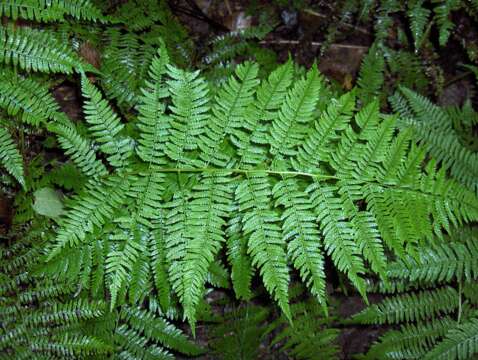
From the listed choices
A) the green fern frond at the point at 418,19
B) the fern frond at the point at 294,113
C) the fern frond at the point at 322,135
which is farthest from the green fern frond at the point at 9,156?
the green fern frond at the point at 418,19

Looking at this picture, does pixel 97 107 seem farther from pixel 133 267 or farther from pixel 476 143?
pixel 476 143

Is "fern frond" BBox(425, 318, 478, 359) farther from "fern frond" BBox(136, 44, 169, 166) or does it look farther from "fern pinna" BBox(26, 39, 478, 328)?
"fern frond" BBox(136, 44, 169, 166)

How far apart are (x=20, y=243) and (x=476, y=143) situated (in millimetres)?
4351

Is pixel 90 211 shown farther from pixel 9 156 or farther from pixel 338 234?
pixel 338 234

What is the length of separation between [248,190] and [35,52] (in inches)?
68.2

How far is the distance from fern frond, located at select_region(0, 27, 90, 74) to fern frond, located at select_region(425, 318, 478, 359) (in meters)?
3.60

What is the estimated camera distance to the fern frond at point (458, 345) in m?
3.89

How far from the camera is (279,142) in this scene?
10.1ft

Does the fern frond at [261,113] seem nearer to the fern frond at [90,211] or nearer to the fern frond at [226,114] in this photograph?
the fern frond at [226,114]

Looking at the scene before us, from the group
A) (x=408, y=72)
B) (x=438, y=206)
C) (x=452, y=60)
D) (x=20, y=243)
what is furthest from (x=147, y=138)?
(x=452, y=60)

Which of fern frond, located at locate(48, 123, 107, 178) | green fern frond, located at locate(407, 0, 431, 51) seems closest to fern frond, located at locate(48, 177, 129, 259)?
fern frond, located at locate(48, 123, 107, 178)

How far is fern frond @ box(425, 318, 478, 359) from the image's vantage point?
12.8 ft

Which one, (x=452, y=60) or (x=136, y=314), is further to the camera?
(x=452, y=60)

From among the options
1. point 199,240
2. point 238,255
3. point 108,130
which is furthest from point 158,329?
point 108,130
